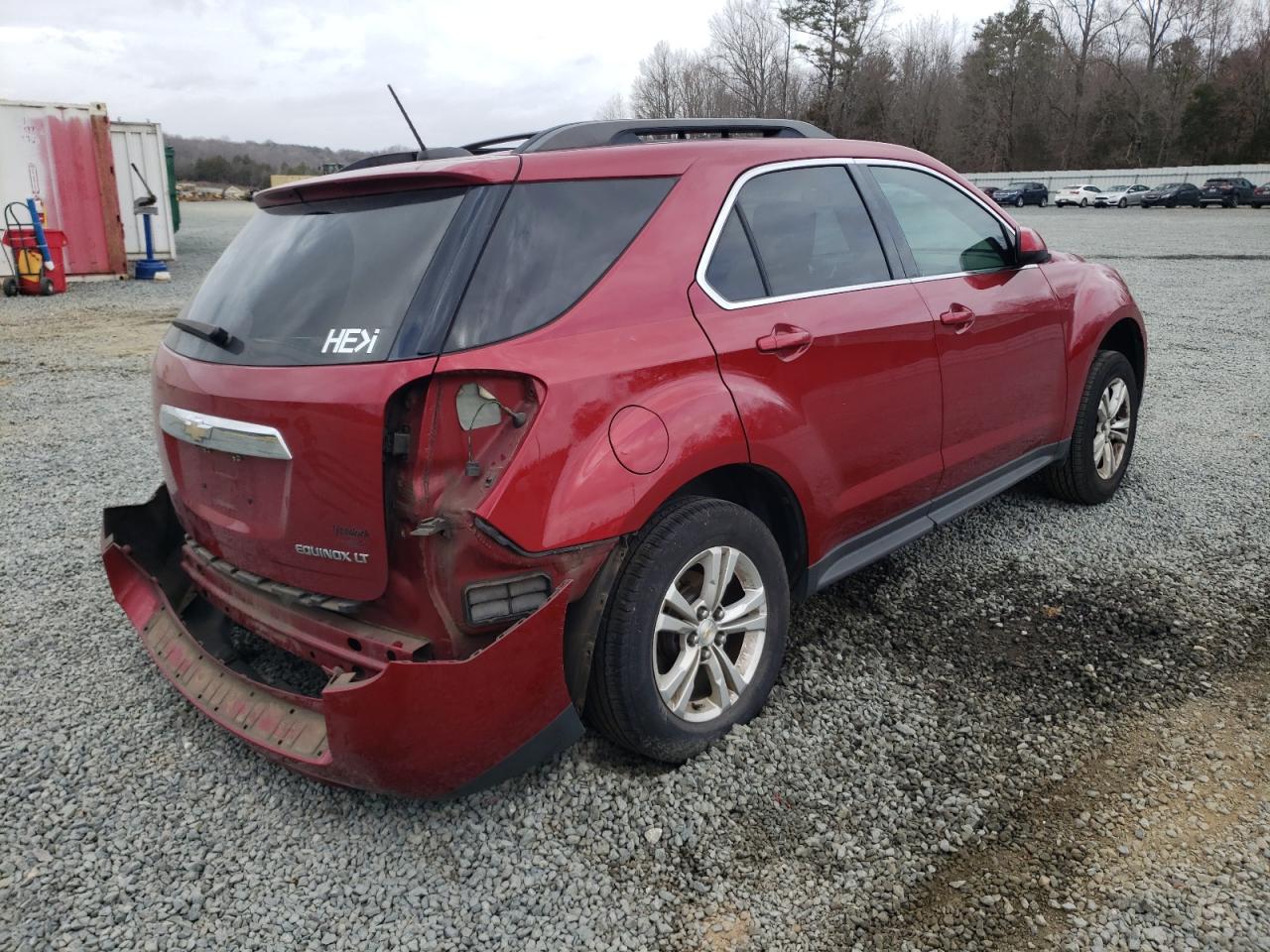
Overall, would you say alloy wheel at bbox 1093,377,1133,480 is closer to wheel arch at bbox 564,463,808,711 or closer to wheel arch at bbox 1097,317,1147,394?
wheel arch at bbox 1097,317,1147,394

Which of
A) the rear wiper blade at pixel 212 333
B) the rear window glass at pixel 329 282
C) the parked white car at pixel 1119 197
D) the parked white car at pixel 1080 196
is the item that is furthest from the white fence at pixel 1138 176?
the rear wiper blade at pixel 212 333

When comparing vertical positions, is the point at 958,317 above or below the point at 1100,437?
above

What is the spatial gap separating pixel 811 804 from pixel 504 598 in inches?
42.7

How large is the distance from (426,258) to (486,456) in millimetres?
555

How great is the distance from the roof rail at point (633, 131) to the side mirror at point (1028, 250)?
→ 3.95 ft

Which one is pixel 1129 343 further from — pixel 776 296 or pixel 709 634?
pixel 709 634

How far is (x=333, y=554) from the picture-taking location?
2469 mm

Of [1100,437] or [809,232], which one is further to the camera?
[1100,437]

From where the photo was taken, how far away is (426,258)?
2.47 meters

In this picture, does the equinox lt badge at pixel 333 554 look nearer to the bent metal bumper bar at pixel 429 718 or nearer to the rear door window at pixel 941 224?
the bent metal bumper bar at pixel 429 718

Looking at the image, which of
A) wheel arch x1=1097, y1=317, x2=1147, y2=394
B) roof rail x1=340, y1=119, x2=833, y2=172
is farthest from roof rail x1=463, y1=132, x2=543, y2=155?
wheel arch x1=1097, y1=317, x2=1147, y2=394

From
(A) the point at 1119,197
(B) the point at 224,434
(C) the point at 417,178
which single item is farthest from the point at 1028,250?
(A) the point at 1119,197

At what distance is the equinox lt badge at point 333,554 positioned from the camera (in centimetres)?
242

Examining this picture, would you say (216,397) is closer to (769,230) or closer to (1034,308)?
(769,230)
